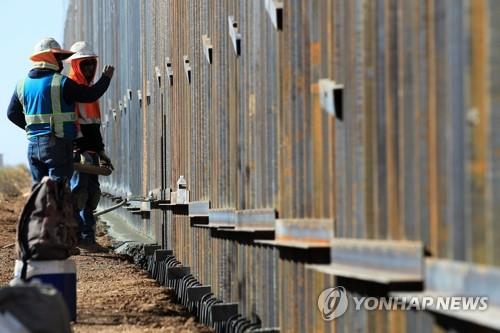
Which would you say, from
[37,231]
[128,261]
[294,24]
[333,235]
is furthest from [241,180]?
[128,261]

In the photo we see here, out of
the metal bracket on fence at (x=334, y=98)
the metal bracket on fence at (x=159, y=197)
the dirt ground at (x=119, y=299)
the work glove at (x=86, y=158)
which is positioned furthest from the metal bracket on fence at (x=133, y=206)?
the metal bracket on fence at (x=334, y=98)

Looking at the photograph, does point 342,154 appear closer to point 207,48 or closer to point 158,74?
point 207,48

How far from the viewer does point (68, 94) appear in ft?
38.0

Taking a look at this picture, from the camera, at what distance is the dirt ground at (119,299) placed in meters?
8.78

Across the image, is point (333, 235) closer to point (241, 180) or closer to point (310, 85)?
point (310, 85)

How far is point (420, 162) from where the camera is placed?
4215mm

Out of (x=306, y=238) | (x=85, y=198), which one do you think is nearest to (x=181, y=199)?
(x=85, y=198)

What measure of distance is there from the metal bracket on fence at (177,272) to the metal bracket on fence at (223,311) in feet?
8.23

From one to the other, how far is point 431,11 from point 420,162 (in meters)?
0.49

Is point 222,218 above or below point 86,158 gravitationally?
below

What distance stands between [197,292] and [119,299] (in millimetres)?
1059

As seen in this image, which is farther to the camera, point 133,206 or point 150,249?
point 133,206

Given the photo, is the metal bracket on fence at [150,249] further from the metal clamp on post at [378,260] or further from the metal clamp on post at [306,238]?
the metal clamp on post at [378,260]

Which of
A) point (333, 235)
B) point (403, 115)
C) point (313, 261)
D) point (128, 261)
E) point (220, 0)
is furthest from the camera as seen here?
point (128, 261)
